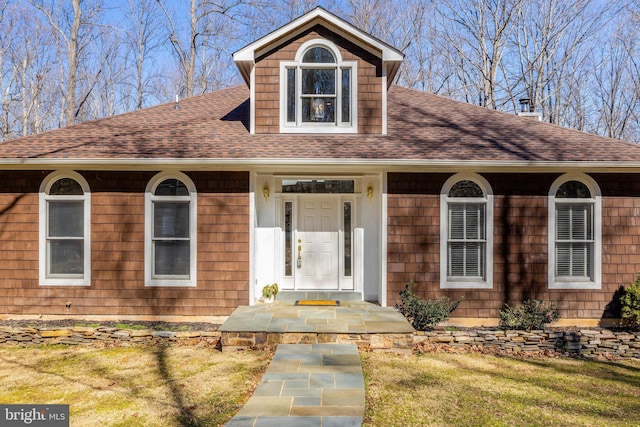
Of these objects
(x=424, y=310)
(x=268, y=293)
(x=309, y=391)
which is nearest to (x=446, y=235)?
(x=424, y=310)

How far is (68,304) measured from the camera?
786cm

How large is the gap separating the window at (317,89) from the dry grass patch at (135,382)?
470 cm

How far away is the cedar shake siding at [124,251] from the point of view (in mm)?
7871

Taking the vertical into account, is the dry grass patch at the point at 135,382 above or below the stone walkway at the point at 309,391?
below

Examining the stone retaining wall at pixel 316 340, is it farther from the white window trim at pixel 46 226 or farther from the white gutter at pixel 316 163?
the white window trim at pixel 46 226

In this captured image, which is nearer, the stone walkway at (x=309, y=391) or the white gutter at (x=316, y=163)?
the stone walkway at (x=309, y=391)

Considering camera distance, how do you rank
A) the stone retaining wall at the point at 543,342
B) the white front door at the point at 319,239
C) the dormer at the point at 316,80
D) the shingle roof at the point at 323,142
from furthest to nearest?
1. the white front door at the point at 319,239
2. the dormer at the point at 316,80
3. the shingle roof at the point at 323,142
4. the stone retaining wall at the point at 543,342

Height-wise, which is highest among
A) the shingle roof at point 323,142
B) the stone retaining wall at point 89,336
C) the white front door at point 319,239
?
the shingle roof at point 323,142

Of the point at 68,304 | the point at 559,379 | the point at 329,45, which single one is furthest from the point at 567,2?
the point at 68,304

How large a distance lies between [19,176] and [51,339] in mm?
3134

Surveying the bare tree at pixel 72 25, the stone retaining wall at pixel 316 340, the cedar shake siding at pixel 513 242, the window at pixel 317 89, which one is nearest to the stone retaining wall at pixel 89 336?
the stone retaining wall at pixel 316 340

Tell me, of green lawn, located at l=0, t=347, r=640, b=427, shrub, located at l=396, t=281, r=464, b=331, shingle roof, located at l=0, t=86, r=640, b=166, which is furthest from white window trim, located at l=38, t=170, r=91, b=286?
shrub, located at l=396, t=281, r=464, b=331

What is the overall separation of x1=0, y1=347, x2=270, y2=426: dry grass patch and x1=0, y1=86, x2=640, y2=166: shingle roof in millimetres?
3305

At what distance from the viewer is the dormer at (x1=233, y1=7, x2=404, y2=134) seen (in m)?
8.66
